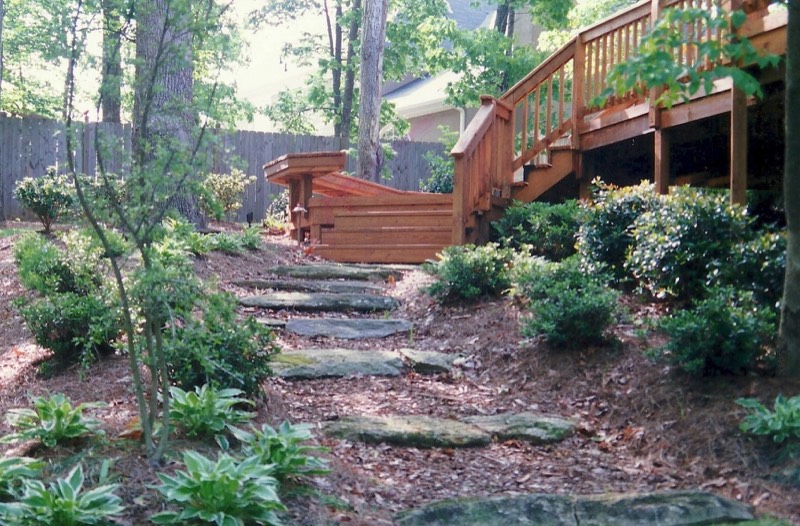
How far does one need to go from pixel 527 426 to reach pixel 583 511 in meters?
1.11

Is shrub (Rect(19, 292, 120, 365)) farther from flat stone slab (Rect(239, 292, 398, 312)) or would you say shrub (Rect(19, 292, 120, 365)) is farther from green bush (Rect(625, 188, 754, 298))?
green bush (Rect(625, 188, 754, 298))

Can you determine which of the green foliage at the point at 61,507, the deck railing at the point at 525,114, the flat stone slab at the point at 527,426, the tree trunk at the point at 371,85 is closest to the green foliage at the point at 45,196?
the deck railing at the point at 525,114

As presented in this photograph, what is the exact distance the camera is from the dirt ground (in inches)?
147

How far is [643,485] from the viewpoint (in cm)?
409

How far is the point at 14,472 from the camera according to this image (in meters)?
3.20

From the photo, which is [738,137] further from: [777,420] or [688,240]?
[777,420]

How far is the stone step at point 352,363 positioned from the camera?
5.52 m

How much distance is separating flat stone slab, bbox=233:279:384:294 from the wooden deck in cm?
Answer: 129

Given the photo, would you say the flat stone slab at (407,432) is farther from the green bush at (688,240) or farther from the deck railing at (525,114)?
the deck railing at (525,114)

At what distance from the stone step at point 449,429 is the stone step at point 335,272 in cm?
384

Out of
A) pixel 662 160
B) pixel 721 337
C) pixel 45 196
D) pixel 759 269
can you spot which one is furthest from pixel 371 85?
pixel 721 337

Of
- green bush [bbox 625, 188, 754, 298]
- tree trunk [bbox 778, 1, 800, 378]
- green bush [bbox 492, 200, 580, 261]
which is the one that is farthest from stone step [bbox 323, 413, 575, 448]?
green bush [bbox 492, 200, 580, 261]

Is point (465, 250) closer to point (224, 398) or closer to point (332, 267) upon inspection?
point (332, 267)

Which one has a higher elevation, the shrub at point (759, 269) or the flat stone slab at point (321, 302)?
the shrub at point (759, 269)
